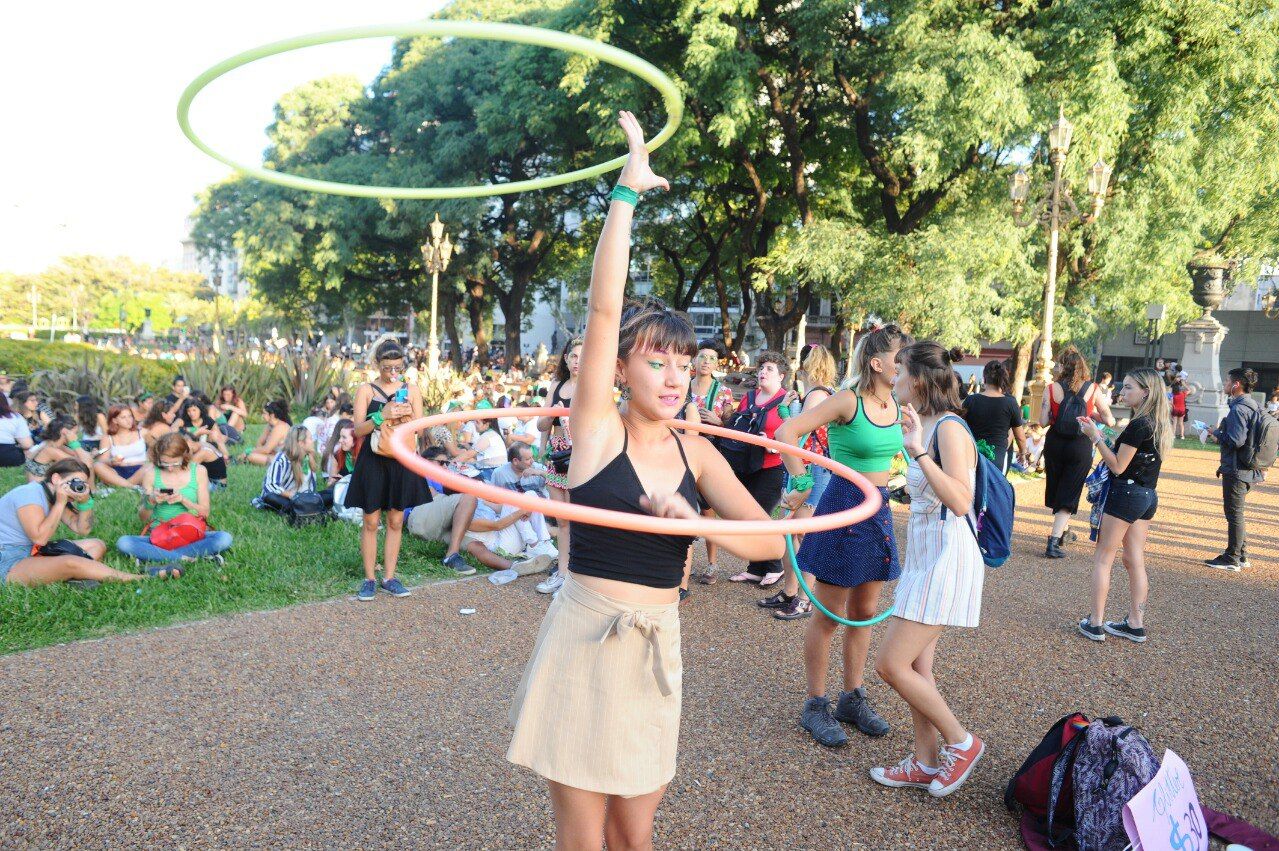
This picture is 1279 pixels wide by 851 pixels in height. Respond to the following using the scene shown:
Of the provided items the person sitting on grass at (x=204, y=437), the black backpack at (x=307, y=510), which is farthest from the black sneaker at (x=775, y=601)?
the person sitting on grass at (x=204, y=437)

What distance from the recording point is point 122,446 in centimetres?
999

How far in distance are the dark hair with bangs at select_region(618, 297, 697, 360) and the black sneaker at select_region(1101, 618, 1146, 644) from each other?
5504 mm

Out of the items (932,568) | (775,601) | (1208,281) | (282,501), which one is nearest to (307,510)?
(282,501)

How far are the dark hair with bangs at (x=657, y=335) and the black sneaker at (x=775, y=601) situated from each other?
4801 mm

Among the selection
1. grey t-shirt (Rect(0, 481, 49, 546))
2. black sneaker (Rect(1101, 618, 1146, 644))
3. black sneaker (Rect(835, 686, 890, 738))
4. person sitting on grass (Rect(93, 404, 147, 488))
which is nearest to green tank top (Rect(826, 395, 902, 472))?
black sneaker (Rect(835, 686, 890, 738))

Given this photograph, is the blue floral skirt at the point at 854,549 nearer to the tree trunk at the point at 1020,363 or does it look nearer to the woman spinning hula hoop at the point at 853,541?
the woman spinning hula hoop at the point at 853,541

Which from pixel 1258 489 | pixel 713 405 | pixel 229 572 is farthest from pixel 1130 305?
pixel 229 572

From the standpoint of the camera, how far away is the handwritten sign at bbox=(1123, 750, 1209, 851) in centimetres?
306

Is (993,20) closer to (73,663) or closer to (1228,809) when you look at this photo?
(1228,809)

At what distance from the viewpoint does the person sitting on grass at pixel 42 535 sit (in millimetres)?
6203

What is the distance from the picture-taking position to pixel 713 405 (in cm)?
709

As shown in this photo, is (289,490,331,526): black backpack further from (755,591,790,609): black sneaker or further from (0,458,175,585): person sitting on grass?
(755,591,790,609): black sneaker

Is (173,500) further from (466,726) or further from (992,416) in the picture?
(992,416)

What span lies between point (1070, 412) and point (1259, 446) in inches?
67.3
